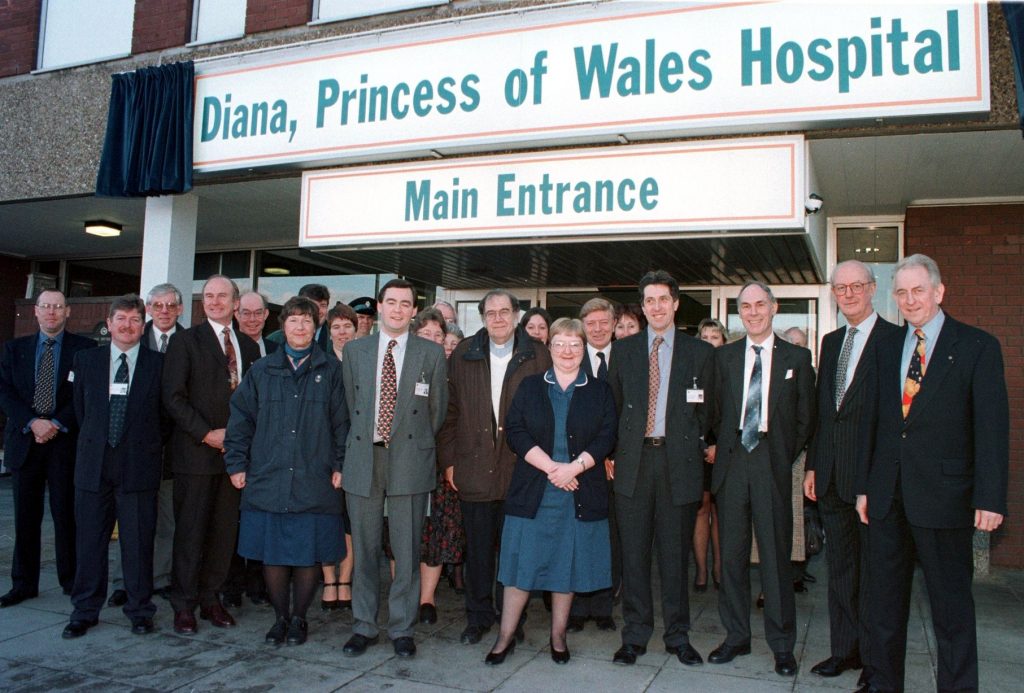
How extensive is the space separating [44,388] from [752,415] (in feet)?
14.8

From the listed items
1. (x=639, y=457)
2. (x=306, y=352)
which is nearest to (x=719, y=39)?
(x=639, y=457)

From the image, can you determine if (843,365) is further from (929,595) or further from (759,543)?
(929,595)

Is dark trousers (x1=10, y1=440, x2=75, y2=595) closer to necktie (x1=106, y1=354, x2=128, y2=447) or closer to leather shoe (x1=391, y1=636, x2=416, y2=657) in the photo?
necktie (x1=106, y1=354, x2=128, y2=447)

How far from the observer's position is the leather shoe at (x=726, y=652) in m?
3.96

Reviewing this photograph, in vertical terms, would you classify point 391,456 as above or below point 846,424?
below

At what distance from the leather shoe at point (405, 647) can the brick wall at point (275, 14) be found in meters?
5.74

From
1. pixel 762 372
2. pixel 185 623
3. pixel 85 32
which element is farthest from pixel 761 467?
pixel 85 32

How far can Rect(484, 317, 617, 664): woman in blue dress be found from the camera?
3880mm

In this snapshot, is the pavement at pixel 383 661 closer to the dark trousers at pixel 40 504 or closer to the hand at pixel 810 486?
the dark trousers at pixel 40 504

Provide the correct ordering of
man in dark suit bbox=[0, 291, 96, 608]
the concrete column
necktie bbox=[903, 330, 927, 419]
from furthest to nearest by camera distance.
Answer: the concrete column → man in dark suit bbox=[0, 291, 96, 608] → necktie bbox=[903, 330, 927, 419]

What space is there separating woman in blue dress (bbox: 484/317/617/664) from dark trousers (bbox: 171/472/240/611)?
180 cm

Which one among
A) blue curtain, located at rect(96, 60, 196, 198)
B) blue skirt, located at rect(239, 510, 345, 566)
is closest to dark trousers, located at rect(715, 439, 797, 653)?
blue skirt, located at rect(239, 510, 345, 566)

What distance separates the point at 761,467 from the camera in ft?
13.1

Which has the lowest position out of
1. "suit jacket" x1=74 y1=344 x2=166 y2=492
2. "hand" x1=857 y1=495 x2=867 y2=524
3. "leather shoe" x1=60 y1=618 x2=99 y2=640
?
"leather shoe" x1=60 y1=618 x2=99 y2=640
